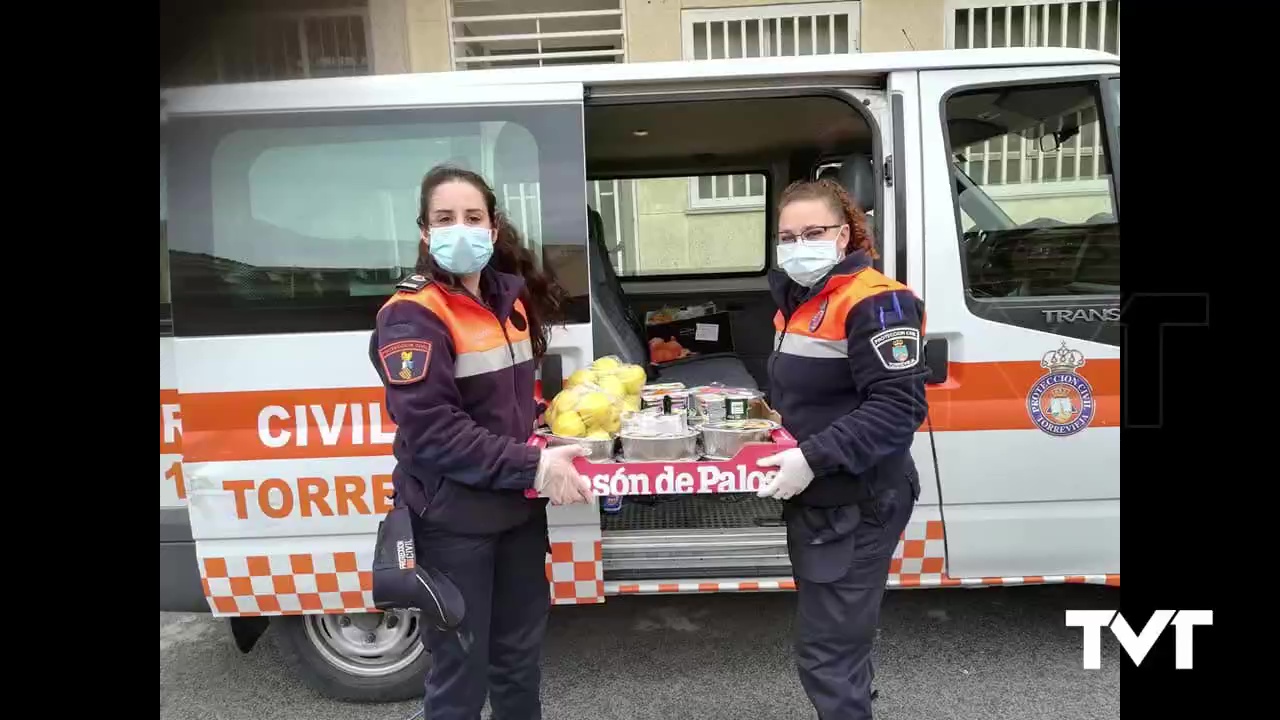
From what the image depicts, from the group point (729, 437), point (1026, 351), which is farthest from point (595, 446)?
point (1026, 351)

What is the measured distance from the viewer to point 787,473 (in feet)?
5.67

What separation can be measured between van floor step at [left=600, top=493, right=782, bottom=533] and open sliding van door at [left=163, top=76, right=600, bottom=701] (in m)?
0.80

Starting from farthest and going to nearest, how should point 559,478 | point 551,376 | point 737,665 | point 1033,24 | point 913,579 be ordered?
point 1033,24 < point 737,665 < point 913,579 < point 551,376 < point 559,478

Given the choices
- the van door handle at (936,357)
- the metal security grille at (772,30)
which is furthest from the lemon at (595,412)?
the metal security grille at (772,30)

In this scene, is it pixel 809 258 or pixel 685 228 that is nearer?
pixel 809 258

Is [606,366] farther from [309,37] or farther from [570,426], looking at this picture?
[309,37]

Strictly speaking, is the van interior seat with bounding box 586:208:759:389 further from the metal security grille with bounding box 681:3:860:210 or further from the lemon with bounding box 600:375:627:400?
the metal security grille with bounding box 681:3:860:210

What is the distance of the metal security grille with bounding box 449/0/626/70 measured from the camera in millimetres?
7125

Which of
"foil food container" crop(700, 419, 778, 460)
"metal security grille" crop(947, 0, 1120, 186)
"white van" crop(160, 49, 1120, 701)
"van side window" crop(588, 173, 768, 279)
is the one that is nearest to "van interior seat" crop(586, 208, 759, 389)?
"van side window" crop(588, 173, 768, 279)

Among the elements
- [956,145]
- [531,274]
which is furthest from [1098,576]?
[531,274]

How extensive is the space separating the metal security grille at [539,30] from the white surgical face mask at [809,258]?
18.9 feet

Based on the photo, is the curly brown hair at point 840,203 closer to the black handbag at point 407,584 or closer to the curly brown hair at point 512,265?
the curly brown hair at point 512,265

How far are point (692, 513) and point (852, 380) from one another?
1.27 metres

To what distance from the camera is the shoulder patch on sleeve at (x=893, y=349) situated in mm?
1695
